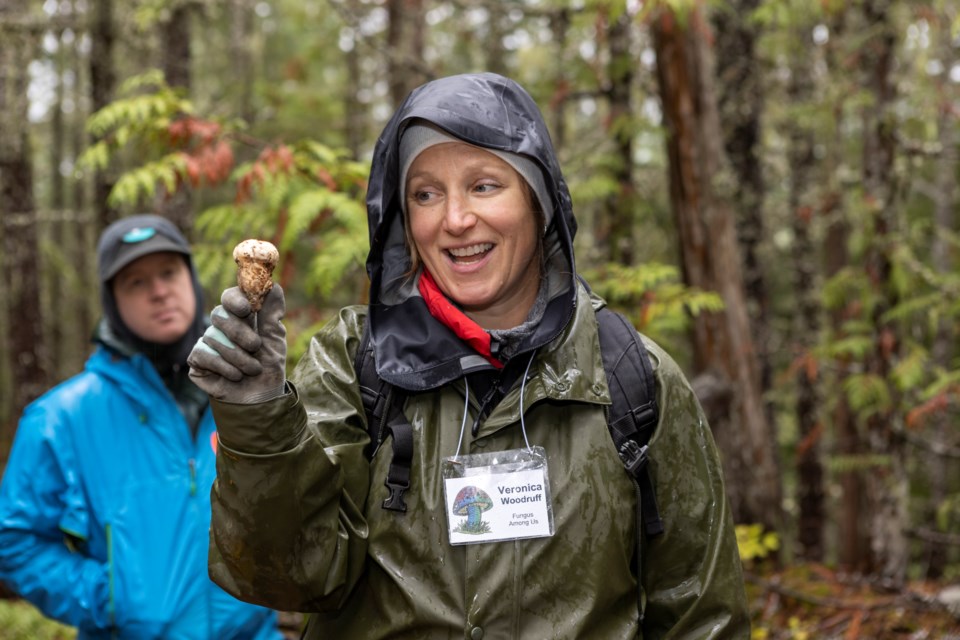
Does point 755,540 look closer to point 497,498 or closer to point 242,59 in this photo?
point 497,498

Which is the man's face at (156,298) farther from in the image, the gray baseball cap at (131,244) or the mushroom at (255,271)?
the mushroom at (255,271)

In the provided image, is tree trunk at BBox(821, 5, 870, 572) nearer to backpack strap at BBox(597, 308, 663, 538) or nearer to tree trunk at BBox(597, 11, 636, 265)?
tree trunk at BBox(597, 11, 636, 265)

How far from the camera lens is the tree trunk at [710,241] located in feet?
20.4

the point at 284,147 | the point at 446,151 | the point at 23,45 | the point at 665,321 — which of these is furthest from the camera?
the point at 23,45

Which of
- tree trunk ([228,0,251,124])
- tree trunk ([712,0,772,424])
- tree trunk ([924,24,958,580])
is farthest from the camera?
tree trunk ([228,0,251,124])

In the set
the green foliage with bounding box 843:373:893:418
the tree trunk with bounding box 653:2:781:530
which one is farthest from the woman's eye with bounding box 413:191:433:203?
the green foliage with bounding box 843:373:893:418

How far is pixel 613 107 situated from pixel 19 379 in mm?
7383

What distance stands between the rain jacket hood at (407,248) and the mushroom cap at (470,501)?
29 centimetres

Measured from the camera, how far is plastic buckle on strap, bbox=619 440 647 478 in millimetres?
2240

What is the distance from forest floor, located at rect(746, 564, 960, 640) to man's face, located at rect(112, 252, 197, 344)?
4.11 meters

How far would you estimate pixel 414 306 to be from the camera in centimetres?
241

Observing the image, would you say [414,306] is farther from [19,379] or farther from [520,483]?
[19,379]

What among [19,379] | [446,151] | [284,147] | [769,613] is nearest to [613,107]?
[284,147]

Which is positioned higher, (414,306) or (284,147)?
(284,147)
